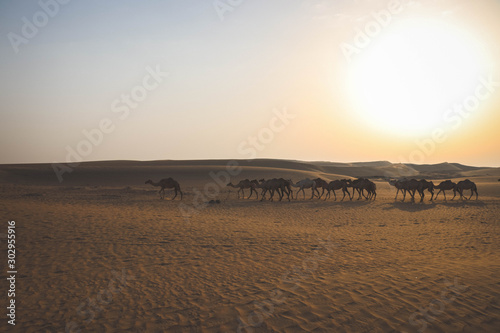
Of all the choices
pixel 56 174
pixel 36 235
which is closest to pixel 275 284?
pixel 36 235

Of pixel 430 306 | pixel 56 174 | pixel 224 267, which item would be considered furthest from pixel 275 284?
pixel 56 174

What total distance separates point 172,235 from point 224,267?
4470 mm

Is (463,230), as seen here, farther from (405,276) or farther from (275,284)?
(275,284)

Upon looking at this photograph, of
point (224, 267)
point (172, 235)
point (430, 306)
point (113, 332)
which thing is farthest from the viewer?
point (172, 235)

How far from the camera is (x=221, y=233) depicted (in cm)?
1302

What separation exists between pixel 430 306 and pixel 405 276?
5.43 ft

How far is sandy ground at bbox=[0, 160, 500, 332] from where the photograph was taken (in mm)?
5523

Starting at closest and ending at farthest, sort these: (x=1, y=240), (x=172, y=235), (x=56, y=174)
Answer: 1. (x=1, y=240)
2. (x=172, y=235)
3. (x=56, y=174)

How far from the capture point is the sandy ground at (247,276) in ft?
18.1

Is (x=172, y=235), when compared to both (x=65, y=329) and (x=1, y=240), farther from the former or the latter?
(x=65, y=329)

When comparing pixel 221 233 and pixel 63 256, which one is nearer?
pixel 63 256

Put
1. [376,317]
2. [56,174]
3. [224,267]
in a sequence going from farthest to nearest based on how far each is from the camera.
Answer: [56,174] → [224,267] → [376,317]

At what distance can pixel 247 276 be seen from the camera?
7844 mm

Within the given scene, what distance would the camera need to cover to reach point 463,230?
1422cm
